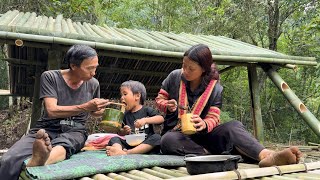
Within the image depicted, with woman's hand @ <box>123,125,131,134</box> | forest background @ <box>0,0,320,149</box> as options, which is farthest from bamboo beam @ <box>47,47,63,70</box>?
forest background @ <box>0,0,320,149</box>

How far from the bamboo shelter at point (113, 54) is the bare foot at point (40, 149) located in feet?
5.18

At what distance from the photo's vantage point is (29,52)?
5.32 meters

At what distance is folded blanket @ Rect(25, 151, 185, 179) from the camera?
2.50 metres

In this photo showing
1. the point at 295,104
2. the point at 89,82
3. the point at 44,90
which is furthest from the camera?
the point at 295,104

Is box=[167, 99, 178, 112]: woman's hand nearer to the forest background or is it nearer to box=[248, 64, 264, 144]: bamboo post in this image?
box=[248, 64, 264, 144]: bamboo post

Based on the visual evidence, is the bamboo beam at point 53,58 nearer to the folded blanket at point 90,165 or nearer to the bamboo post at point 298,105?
the folded blanket at point 90,165

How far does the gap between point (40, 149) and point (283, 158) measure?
5.83 ft

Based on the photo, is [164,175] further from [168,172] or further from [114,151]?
[114,151]

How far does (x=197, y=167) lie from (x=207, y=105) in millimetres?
1095

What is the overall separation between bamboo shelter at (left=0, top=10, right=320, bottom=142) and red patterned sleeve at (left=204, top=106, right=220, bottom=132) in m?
1.27

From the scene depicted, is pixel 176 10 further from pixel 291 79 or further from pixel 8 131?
pixel 8 131

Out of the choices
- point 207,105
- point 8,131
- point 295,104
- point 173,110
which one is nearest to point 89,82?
point 173,110

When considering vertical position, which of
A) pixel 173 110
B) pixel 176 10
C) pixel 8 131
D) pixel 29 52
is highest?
pixel 176 10

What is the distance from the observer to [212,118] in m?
3.49
